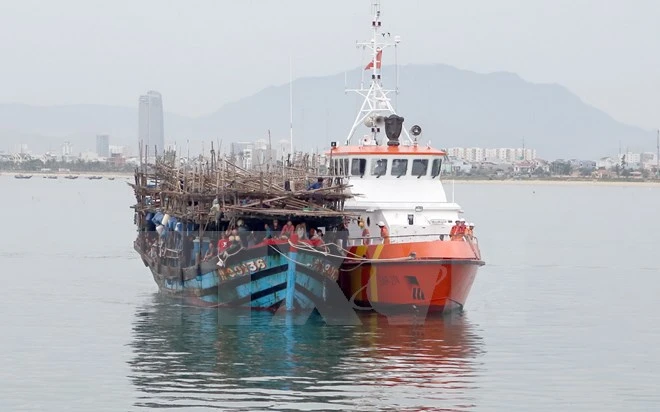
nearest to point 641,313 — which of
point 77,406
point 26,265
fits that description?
point 77,406

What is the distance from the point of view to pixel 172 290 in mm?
46688

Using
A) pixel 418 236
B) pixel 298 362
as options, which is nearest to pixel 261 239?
pixel 418 236

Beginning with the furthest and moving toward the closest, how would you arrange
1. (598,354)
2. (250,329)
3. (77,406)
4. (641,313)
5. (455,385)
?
1. (641,313)
2. (250,329)
3. (598,354)
4. (455,385)
5. (77,406)

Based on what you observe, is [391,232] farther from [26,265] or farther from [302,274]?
[26,265]

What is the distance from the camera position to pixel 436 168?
45406mm

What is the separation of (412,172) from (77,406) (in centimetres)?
1880

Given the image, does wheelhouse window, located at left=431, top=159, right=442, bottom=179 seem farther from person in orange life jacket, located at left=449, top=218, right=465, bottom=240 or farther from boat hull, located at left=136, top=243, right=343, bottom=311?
boat hull, located at left=136, top=243, right=343, bottom=311

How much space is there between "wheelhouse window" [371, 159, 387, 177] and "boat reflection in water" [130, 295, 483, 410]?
16.7 feet

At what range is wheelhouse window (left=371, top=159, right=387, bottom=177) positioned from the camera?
44.9m

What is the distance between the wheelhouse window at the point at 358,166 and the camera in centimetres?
4506

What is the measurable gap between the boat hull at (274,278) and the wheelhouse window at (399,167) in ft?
16.2

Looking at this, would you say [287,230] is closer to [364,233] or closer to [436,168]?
[364,233]

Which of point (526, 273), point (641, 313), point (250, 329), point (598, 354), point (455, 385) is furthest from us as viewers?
point (526, 273)

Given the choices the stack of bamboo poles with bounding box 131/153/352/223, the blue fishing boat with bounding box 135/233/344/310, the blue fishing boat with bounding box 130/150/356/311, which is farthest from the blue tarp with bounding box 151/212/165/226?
the blue fishing boat with bounding box 135/233/344/310
